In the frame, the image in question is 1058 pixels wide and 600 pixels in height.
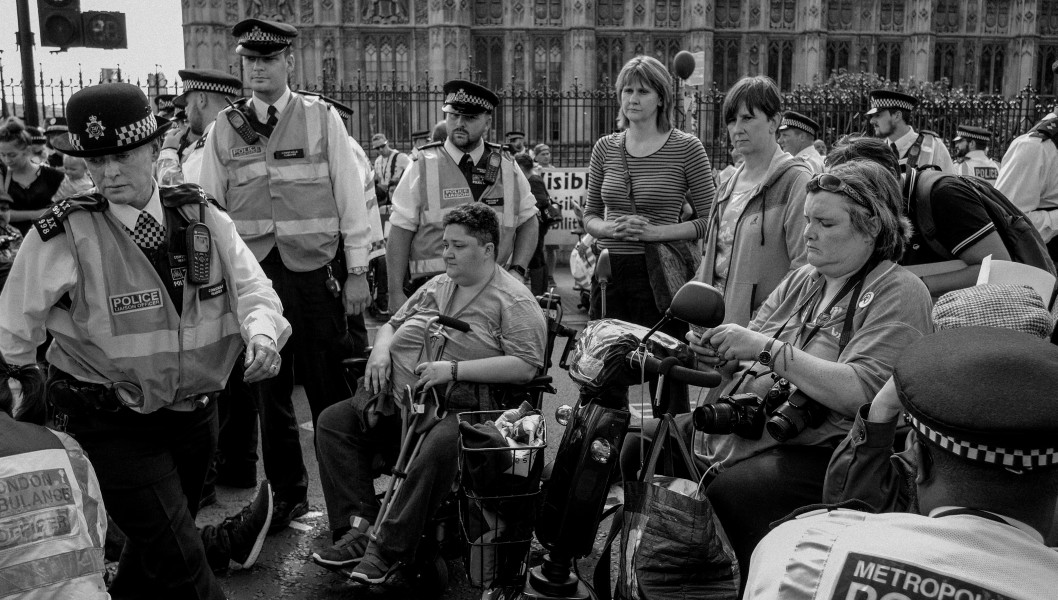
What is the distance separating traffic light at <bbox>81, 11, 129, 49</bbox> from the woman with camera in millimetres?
8068

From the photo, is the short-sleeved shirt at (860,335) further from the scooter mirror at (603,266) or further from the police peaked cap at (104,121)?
the police peaked cap at (104,121)

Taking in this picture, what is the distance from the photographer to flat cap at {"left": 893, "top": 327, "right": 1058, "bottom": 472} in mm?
1493

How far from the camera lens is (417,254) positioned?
5.45 m

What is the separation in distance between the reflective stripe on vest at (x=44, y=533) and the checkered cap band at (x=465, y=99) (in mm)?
3371

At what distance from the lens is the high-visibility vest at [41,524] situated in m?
2.23

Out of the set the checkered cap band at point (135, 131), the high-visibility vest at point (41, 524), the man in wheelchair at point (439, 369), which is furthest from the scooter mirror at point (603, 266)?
the high-visibility vest at point (41, 524)

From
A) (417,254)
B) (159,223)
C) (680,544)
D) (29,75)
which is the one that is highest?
(29,75)

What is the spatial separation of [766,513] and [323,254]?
2766 mm

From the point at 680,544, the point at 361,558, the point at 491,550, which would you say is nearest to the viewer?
the point at 680,544

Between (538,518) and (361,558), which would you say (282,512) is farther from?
(538,518)

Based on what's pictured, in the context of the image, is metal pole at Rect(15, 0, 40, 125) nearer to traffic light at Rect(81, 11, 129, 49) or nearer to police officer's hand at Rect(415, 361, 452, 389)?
traffic light at Rect(81, 11, 129, 49)

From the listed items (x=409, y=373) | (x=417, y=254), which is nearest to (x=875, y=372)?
(x=409, y=373)

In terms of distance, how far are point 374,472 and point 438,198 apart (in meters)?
1.76

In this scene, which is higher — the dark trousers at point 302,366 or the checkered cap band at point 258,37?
the checkered cap band at point 258,37
